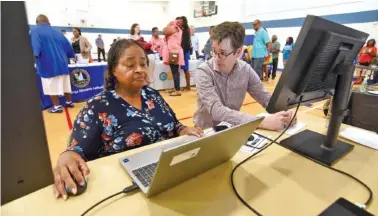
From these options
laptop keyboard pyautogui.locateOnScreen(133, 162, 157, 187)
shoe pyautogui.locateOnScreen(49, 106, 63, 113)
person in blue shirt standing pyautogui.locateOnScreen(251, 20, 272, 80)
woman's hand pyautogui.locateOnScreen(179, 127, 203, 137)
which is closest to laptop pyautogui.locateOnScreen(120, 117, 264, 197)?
laptop keyboard pyautogui.locateOnScreen(133, 162, 157, 187)

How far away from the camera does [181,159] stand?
0.52m

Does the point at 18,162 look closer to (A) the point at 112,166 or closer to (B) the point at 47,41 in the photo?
(A) the point at 112,166

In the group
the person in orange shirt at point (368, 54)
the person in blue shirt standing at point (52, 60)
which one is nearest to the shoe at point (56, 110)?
the person in blue shirt standing at point (52, 60)

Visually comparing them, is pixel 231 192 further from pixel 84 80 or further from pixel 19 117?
pixel 84 80

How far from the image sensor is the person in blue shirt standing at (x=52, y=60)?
3.08 metres

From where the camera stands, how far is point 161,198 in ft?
1.98

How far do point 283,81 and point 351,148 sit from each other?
435 mm

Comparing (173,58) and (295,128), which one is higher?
(173,58)

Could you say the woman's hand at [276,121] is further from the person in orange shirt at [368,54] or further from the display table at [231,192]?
the person in orange shirt at [368,54]

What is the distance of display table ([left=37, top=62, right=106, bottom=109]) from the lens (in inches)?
147

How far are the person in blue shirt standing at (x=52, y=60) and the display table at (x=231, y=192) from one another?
2951 mm

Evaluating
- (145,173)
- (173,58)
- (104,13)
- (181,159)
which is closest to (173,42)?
(173,58)

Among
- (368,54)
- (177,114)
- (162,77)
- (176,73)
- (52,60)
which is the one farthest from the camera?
(368,54)

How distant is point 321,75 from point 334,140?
260mm
